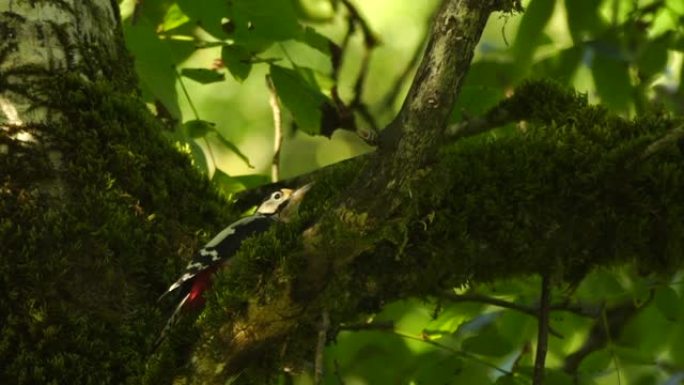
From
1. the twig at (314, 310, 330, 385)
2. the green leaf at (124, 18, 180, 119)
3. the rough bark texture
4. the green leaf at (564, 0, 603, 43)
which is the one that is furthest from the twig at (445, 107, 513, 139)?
the twig at (314, 310, 330, 385)

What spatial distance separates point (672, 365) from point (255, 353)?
1.97 meters

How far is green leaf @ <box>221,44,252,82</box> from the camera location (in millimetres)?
3646

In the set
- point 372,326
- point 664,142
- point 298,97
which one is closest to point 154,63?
point 298,97

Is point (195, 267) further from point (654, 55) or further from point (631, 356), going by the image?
point (654, 55)

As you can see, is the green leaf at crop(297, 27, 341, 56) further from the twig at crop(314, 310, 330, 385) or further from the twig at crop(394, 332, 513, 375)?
the twig at crop(314, 310, 330, 385)

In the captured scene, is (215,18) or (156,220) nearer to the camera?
(156,220)

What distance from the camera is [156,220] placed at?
293cm

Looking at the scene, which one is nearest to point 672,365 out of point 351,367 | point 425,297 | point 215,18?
point 351,367

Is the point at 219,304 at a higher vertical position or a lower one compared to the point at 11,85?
lower

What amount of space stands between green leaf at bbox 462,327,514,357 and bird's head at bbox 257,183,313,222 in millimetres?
762

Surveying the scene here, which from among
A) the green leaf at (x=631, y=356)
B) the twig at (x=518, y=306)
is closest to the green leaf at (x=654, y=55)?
the twig at (x=518, y=306)

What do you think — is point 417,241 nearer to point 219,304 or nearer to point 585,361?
point 219,304

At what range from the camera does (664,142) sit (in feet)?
8.26

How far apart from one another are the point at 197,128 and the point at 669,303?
170 cm
